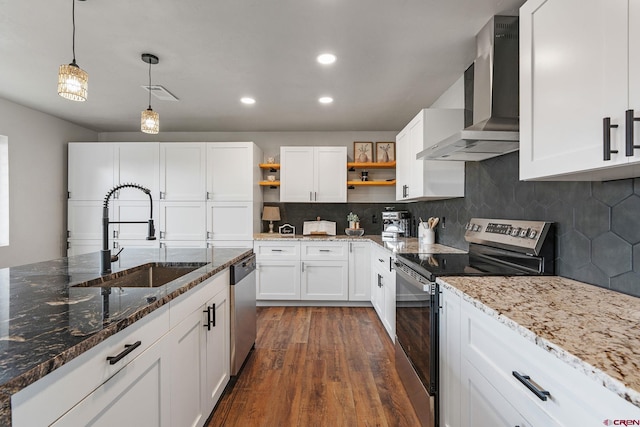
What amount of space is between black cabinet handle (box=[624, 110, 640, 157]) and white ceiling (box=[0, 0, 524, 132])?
1291 mm

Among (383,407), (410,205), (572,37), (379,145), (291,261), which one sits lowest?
(383,407)

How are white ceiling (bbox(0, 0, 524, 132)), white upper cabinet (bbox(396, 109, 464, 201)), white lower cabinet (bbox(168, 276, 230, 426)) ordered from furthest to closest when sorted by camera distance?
white upper cabinet (bbox(396, 109, 464, 201)), white ceiling (bbox(0, 0, 524, 132)), white lower cabinet (bbox(168, 276, 230, 426))

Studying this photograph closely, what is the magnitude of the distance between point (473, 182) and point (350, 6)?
1.63m

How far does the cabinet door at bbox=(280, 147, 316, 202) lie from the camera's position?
439cm

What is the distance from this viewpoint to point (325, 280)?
4066mm

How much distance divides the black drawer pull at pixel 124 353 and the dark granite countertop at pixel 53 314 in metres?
0.07

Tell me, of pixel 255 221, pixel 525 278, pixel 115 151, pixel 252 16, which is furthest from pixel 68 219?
pixel 525 278

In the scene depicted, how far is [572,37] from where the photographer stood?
1138 mm

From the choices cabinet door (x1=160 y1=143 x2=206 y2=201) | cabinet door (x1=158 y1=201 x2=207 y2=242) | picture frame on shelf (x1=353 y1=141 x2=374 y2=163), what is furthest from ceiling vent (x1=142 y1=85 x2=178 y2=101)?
picture frame on shelf (x1=353 y1=141 x2=374 y2=163)

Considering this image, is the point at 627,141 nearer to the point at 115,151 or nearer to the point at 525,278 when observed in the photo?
the point at 525,278

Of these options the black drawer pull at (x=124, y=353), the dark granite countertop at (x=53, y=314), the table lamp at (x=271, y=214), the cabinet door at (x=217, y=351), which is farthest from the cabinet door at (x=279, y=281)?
the black drawer pull at (x=124, y=353)

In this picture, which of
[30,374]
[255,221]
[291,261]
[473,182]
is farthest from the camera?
[255,221]

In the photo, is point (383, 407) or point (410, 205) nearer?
point (383, 407)

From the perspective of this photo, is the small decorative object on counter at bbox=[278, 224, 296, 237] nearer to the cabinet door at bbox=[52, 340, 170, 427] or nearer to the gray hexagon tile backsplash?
the gray hexagon tile backsplash
